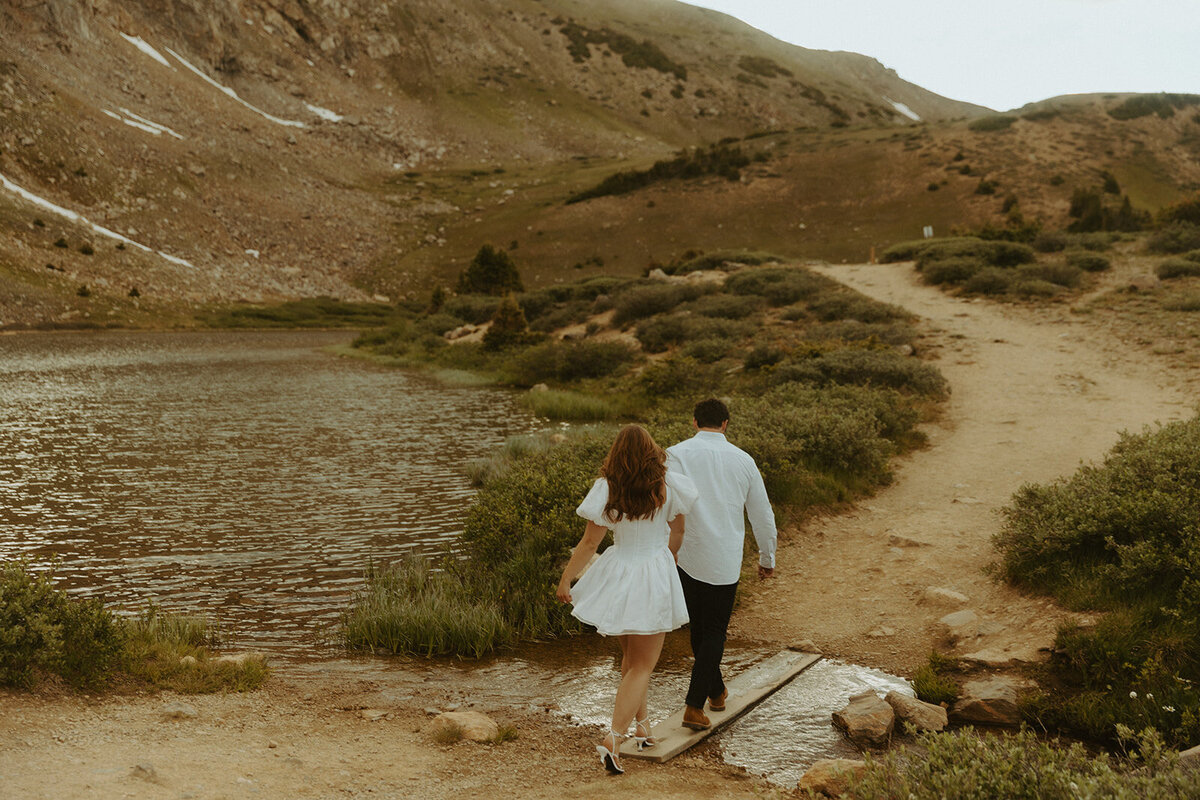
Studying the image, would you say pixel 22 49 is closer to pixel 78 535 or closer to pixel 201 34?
pixel 201 34

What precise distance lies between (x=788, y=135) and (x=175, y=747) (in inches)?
→ 3474

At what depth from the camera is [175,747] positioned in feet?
16.5

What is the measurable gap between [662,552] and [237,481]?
1093 cm

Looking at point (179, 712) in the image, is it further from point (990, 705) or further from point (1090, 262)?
point (1090, 262)

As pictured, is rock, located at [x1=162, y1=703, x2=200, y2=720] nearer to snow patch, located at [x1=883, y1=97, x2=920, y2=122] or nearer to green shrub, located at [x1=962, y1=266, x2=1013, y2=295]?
green shrub, located at [x1=962, y1=266, x2=1013, y2=295]

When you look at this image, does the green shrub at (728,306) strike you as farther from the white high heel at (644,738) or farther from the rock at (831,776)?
the rock at (831,776)

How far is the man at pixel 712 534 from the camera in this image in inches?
219

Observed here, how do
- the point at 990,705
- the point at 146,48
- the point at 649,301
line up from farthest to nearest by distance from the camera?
the point at 146,48, the point at 649,301, the point at 990,705

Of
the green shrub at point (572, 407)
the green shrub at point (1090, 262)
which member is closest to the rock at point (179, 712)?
the green shrub at point (572, 407)

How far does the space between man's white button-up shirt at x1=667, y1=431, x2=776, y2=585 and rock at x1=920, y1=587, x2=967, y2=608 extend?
3524mm

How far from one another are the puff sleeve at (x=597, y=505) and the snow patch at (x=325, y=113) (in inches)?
3919

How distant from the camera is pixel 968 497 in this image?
11672 millimetres

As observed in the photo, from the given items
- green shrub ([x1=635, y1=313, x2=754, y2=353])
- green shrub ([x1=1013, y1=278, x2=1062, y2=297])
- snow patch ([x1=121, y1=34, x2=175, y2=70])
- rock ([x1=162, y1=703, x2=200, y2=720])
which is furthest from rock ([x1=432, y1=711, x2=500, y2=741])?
snow patch ([x1=121, y1=34, x2=175, y2=70])

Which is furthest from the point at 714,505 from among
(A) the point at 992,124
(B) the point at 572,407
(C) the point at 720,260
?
(A) the point at 992,124
